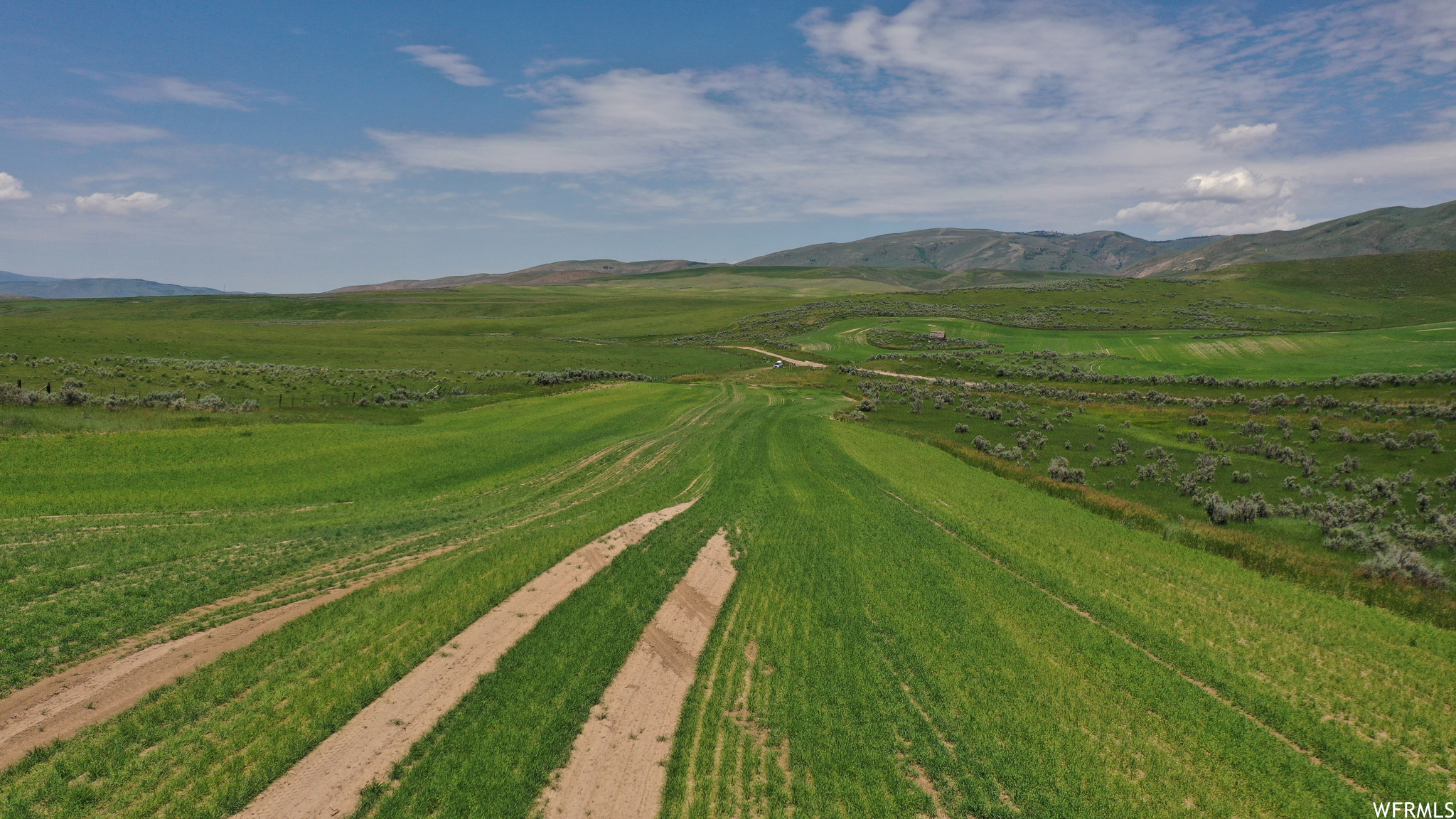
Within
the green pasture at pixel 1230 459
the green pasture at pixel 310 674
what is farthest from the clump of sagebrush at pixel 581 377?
the green pasture at pixel 310 674

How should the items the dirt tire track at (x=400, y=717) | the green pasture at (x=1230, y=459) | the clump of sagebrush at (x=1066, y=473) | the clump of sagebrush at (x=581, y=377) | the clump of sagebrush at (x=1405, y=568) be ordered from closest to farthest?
the dirt tire track at (x=400, y=717) < the clump of sagebrush at (x=1405, y=568) < the green pasture at (x=1230, y=459) < the clump of sagebrush at (x=1066, y=473) < the clump of sagebrush at (x=581, y=377)

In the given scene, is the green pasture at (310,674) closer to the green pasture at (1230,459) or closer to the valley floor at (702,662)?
the valley floor at (702,662)

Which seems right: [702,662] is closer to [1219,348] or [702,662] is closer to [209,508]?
[209,508]

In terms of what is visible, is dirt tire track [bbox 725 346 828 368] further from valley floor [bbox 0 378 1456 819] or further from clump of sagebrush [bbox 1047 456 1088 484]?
valley floor [bbox 0 378 1456 819]

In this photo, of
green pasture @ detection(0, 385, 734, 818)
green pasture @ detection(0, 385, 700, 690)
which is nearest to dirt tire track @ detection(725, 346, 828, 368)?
green pasture @ detection(0, 385, 700, 690)

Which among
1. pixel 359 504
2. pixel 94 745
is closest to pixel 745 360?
pixel 359 504

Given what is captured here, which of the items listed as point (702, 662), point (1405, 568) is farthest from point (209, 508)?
Answer: point (1405, 568)
